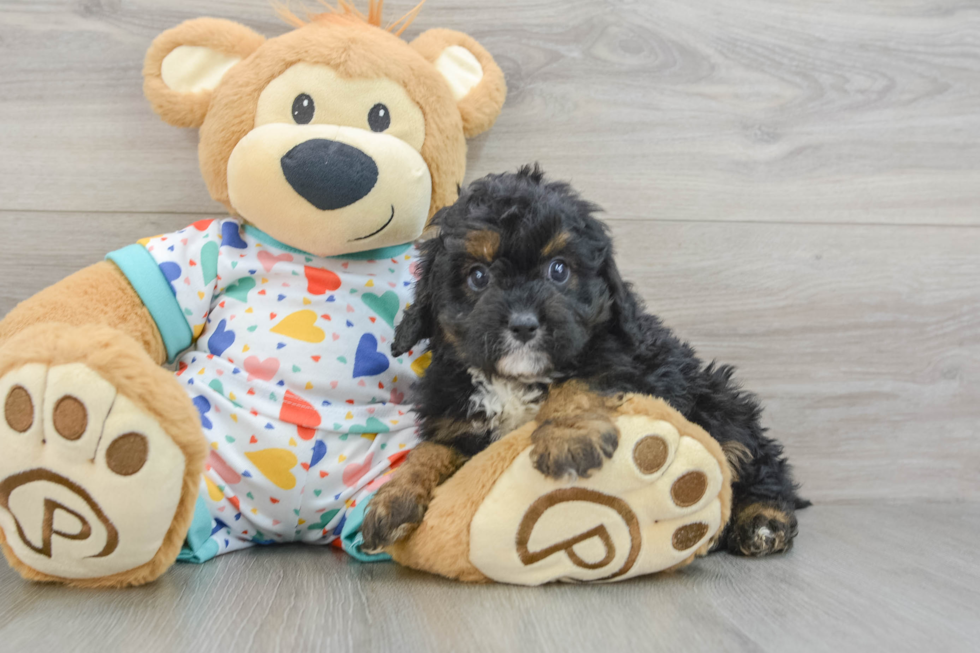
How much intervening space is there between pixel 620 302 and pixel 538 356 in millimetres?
286

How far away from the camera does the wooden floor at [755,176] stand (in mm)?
2184

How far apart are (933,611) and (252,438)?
1495mm

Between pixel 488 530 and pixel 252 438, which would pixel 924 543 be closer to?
pixel 488 530

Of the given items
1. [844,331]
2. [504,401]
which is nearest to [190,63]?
[504,401]

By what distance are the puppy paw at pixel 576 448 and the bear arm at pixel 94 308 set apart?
102 cm

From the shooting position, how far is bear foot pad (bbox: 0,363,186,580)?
1310mm

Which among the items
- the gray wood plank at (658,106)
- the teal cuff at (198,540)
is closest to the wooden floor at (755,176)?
the gray wood plank at (658,106)

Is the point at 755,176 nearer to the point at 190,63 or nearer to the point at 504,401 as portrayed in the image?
the point at 504,401

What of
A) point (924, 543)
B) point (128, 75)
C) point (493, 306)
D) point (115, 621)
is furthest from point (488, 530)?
point (128, 75)

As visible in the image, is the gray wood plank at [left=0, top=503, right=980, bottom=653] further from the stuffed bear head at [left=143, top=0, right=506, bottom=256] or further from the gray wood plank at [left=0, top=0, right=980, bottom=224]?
the gray wood plank at [left=0, top=0, right=980, bottom=224]

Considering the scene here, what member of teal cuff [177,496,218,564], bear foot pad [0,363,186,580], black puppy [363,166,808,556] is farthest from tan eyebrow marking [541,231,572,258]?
teal cuff [177,496,218,564]

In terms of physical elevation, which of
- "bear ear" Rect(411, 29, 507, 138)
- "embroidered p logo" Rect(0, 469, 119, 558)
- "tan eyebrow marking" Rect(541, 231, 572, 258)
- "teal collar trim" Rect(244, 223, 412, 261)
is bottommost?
"embroidered p logo" Rect(0, 469, 119, 558)

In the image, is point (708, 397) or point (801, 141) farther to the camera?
point (801, 141)

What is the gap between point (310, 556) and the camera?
176cm
